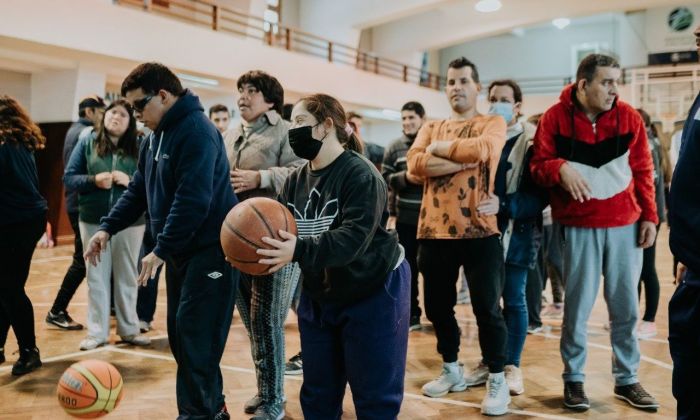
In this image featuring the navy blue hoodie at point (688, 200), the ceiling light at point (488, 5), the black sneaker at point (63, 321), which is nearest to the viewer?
the navy blue hoodie at point (688, 200)

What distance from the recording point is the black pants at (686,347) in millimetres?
1894

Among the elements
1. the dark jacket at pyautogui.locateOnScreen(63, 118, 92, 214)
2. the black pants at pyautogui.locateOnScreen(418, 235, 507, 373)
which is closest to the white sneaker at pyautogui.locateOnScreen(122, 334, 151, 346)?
the dark jacket at pyautogui.locateOnScreen(63, 118, 92, 214)

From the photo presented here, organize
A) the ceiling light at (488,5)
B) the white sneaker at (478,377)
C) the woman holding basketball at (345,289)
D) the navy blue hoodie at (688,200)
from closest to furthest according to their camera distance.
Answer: the navy blue hoodie at (688,200) < the woman holding basketball at (345,289) < the white sneaker at (478,377) < the ceiling light at (488,5)

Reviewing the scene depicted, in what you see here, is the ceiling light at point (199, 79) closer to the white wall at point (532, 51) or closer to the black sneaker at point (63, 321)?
the black sneaker at point (63, 321)

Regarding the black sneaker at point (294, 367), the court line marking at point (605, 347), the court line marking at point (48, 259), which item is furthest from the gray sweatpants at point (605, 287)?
the court line marking at point (48, 259)

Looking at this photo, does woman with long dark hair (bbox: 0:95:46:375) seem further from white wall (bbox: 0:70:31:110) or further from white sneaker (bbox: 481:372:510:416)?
white wall (bbox: 0:70:31:110)

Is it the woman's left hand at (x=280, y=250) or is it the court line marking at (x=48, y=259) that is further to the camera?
the court line marking at (x=48, y=259)

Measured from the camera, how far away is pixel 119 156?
14.6 ft

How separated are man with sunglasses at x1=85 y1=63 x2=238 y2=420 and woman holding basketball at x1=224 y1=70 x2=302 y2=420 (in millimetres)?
288

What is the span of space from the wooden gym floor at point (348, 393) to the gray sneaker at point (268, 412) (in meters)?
0.11

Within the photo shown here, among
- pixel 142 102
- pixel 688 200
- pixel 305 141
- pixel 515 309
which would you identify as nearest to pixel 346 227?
pixel 305 141

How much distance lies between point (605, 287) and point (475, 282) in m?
0.75

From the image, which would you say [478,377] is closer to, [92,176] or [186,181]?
[186,181]

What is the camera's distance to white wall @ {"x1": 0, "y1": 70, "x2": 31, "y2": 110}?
11023 millimetres
